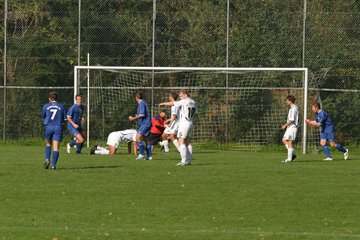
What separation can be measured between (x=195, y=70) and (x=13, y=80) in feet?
23.9

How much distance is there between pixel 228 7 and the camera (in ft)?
130

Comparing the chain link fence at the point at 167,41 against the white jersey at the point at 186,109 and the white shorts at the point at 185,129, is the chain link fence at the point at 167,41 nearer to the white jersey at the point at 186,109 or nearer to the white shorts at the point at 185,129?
the white jersey at the point at 186,109

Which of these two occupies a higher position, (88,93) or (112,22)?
(112,22)

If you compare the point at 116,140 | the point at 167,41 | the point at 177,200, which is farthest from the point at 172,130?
the point at 177,200

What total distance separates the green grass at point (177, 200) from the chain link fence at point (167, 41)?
11045 millimetres

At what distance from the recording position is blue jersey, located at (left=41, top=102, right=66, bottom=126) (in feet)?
79.3

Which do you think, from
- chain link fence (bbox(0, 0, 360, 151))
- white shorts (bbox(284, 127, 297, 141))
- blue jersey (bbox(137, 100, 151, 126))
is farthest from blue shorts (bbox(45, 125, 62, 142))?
chain link fence (bbox(0, 0, 360, 151))

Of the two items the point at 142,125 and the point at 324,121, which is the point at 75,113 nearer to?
the point at 142,125

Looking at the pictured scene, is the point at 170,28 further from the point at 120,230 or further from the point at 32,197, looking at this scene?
the point at 120,230

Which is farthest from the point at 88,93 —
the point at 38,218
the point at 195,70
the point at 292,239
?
the point at 292,239

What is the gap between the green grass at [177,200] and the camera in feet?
46.6

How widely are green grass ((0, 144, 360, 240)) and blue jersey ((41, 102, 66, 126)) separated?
1075 millimetres

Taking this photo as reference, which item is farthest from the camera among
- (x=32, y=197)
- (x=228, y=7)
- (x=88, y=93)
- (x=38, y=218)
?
(x=228, y=7)

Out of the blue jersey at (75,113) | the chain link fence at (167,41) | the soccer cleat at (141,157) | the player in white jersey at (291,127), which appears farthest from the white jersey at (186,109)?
the chain link fence at (167,41)
